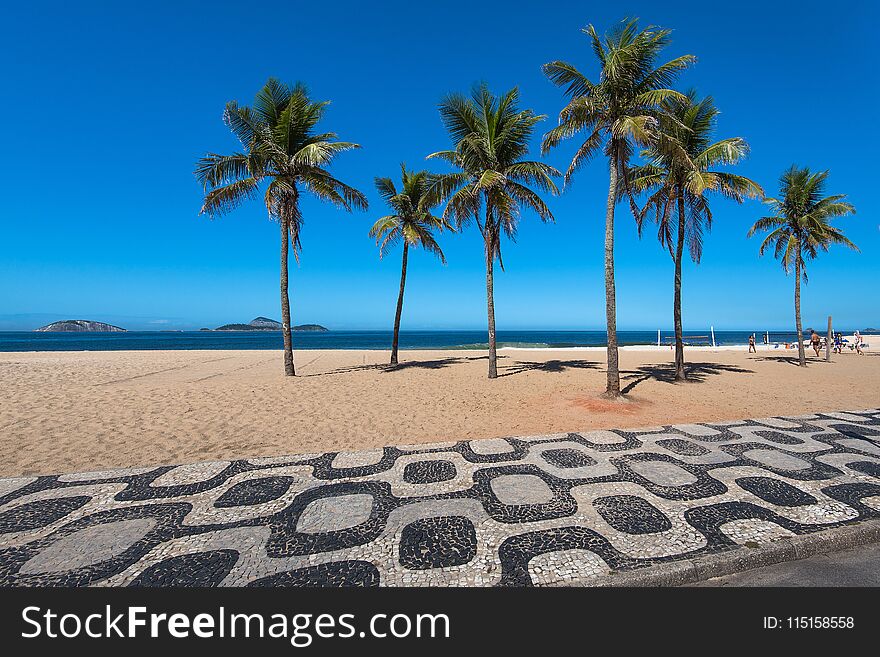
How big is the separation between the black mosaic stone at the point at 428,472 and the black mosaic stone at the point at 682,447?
361cm

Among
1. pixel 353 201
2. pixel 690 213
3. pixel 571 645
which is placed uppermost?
pixel 353 201

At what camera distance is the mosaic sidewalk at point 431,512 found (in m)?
2.92

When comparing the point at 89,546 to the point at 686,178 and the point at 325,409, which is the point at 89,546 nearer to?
the point at 325,409

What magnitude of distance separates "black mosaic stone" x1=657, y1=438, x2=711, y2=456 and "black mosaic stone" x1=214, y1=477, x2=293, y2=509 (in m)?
5.82

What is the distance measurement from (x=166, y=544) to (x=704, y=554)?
4.84 meters

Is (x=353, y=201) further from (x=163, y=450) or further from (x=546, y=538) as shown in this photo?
(x=546, y=538)

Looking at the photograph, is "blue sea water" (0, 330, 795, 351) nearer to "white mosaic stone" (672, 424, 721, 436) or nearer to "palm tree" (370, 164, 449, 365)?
"palm tree" (370, 164, 449, 365)

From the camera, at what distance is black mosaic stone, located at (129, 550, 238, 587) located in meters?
2.77

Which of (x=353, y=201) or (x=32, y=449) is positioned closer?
(x=32, y=449)

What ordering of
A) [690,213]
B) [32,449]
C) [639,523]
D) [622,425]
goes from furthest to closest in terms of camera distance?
[690,213]
[622,425]
[32,449]
[639,523]

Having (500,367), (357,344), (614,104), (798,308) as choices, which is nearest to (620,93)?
(614,104)

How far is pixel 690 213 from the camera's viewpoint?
1215 cm

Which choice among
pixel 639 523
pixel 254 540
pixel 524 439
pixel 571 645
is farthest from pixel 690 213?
pixel 254 540

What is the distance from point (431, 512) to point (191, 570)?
2.18 meters
